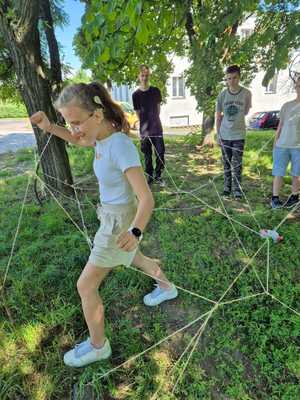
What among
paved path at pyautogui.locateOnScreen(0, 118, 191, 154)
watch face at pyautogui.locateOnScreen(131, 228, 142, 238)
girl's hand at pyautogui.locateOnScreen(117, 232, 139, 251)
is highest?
watch face at pyautogui.locateOnScreen(131, 228, 142, 238)

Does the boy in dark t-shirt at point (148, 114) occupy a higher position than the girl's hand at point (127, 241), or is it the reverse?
the boy in dark t-shirt at point (148, 114)

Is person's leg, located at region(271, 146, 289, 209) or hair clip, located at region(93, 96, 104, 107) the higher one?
hair clip, located at region(93, 96, 104, 107)

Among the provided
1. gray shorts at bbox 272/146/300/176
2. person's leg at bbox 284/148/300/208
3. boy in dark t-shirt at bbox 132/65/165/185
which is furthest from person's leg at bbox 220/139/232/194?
boy in dark t-shirt at bbox 132/65/165/185

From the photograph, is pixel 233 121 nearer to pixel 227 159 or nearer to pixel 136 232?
pixel 227 159

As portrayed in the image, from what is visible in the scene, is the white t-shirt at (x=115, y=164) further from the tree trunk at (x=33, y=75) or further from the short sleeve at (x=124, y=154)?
the tree trunk at (x=33, y=75)

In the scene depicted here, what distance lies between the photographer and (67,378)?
1.56 m

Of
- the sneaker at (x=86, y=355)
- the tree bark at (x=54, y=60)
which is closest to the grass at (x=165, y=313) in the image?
the sneaker at (x=86, y=355)

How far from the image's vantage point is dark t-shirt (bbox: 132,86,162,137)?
362 cm

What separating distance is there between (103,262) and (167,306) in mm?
826

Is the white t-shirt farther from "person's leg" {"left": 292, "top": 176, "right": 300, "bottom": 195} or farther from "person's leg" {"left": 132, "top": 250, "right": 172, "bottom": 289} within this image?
"person's leg" {"left": 292, "top": 176, "right": 300, "bottom": 195}

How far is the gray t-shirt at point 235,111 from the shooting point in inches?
126

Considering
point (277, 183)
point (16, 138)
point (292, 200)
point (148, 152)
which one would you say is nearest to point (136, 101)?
point (148, 152)

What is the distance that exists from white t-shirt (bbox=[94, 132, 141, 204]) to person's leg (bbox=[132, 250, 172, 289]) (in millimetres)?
488

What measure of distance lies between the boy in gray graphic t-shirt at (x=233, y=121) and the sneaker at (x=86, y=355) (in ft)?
7.75
